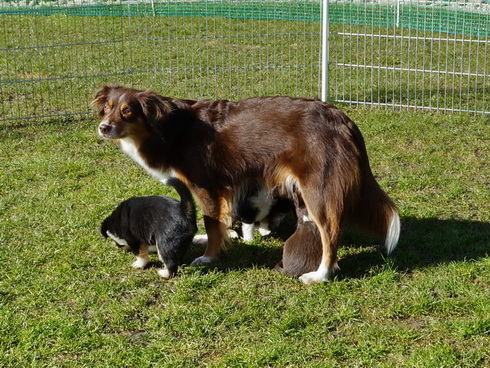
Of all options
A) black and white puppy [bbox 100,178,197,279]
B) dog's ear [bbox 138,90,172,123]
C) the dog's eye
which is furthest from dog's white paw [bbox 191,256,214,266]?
the dog's eye

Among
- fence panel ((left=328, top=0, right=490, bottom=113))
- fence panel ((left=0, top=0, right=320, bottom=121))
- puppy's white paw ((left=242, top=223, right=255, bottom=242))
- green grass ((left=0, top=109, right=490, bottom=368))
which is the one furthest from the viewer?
fence panel ((left=0, top=0, right=320, bottom=121))

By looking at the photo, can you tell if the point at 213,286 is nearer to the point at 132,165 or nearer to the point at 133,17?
the point at 132,165

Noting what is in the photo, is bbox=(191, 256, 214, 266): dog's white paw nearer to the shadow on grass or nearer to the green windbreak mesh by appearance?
the shadow on grass

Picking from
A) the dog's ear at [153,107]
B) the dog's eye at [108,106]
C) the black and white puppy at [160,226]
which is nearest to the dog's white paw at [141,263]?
the black and white puppy at [160,226]

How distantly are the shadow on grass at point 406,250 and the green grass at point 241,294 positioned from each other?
0.01m

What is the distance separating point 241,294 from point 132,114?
4.69 feet

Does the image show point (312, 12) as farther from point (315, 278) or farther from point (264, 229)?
point (315, 278)

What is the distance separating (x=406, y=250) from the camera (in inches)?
199

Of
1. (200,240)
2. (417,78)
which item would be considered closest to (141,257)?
(200,240)

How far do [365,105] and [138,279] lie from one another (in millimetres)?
4648

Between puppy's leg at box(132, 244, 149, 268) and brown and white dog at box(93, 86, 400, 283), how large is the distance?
0.38 m

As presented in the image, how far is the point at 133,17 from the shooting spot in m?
11.8

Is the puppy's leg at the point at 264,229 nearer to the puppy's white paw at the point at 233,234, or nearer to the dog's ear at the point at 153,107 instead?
the puppy's white paw at the point at 233,234

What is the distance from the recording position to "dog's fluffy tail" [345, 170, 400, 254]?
4742 millimetres
